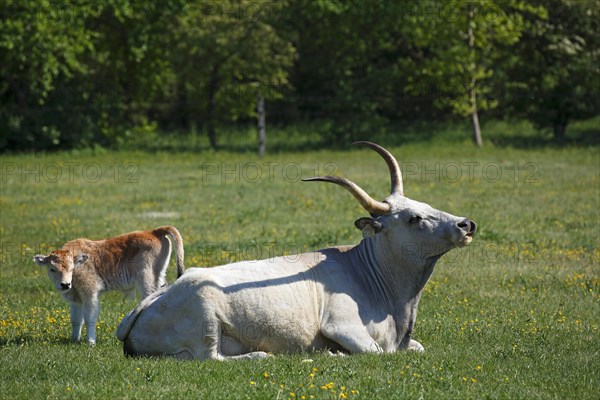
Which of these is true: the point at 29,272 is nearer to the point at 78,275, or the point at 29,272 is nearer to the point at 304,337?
the point at 78,275

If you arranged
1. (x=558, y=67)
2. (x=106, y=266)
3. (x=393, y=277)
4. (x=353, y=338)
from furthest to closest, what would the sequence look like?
(x=558, y=67) → (x=106, y=266) → (x=393, y=277) → (x=353, y=338)

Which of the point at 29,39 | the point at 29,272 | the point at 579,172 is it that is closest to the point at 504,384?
the point at 29,272

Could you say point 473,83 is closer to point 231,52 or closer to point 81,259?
point 231,52

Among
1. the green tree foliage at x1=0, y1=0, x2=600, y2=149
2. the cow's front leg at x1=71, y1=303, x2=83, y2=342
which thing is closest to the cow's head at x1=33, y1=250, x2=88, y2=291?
the cow's front leg at x1=71, y1=303, x2=83, y2=342

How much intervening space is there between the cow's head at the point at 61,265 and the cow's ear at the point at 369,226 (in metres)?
3.39

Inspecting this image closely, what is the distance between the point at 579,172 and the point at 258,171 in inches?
392

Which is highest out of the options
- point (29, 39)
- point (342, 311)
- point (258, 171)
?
point (29, 39)

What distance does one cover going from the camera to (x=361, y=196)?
933 centimetres

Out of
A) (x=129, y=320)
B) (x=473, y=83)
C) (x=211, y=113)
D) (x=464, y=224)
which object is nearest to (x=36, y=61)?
(x=211, y=113)

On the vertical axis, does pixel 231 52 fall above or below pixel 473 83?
above

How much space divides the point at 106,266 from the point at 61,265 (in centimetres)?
63

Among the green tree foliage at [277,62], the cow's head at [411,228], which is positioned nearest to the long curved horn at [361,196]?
the cow's head at [411,228]

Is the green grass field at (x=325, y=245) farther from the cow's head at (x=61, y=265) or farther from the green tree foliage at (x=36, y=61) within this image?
the green tree foliage at (x=36, y=61)

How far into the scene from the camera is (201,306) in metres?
8.95
